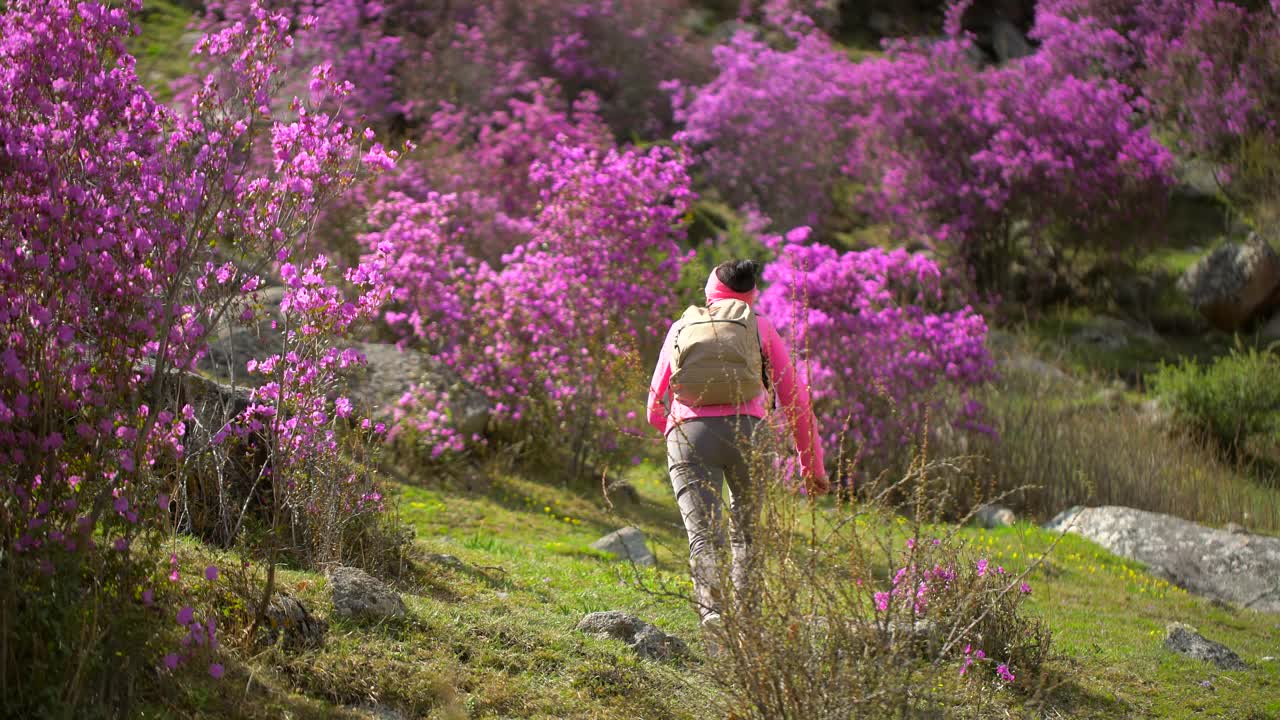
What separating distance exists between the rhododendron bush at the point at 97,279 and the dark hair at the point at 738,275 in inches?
78.4

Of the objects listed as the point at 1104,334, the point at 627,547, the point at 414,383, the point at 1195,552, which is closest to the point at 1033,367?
the point at 1104,334

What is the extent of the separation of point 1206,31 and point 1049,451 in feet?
34.3

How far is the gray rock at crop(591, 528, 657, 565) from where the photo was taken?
25.5 ft

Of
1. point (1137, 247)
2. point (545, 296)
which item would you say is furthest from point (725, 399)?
point (1137, 247)

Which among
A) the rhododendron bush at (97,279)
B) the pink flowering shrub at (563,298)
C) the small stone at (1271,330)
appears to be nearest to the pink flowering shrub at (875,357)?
the pink flowering shrub at (563,298)

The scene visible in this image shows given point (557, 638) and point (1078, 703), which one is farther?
point (1078, 703)

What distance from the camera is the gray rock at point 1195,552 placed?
8203mm

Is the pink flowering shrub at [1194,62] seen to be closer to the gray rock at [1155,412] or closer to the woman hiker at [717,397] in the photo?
the gray rock at [1155,412]

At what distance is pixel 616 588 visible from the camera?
21.3 ft

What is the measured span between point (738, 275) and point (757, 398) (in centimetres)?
62

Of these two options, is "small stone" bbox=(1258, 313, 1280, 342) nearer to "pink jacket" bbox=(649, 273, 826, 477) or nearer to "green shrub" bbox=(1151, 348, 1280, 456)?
"green shrub" bbox=(1151, 348, 1280, 456)

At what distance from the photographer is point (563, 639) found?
4984mm

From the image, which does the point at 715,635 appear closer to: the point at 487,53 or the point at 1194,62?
the point at 487,53

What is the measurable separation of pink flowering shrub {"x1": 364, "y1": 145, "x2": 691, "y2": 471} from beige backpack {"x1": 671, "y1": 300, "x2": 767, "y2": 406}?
4.48 metres
